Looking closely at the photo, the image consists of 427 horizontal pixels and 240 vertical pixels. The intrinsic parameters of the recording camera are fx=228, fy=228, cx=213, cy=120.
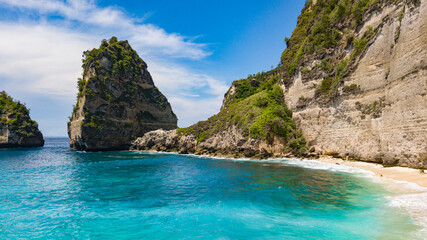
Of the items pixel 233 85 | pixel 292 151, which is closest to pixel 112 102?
pixel 233 85

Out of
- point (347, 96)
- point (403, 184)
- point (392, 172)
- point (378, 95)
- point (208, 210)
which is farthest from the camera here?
point (347, 96)

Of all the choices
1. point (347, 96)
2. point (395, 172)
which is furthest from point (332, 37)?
point (395, 172)

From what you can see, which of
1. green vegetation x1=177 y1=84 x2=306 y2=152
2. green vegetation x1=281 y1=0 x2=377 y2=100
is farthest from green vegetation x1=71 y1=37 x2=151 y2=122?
green vegetation x1=281 y1=0 x2=377 y2=100

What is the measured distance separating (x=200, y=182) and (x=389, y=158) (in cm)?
1914

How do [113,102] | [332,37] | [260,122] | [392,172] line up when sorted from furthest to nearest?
[113,102] → [260,122] → [332,37] → [392,172]

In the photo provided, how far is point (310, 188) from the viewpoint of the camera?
1805cm

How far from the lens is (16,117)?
278 ft

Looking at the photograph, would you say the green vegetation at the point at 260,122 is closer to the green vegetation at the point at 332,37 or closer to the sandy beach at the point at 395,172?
the green vegetation at the point at 332,37

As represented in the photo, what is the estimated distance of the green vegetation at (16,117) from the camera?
273 feet

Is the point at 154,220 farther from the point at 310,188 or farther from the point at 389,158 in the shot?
the point at 389,158

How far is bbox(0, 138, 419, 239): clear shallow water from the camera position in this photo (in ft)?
33.7

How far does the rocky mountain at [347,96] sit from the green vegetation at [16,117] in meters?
Answer: 70.4

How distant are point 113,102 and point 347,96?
6741 centimetres

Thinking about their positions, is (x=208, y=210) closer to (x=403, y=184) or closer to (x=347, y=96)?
(x=403, y=184)
